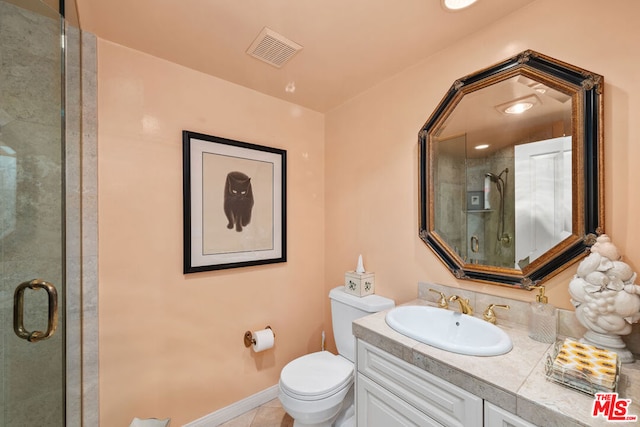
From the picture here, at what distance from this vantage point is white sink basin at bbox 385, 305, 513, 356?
1014 mm

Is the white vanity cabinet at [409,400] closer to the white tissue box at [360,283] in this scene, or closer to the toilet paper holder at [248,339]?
the white tissue box at [360,283]

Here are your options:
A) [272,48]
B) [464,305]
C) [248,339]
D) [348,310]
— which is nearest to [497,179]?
[464,305]

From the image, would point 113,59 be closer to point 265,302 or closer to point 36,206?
point 36,206

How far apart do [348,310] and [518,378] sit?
41.7 inches

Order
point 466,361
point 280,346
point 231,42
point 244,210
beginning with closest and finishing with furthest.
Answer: point 466,361, point 231,42, point 244,210, point 280,346

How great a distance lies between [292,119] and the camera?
217 centimetres

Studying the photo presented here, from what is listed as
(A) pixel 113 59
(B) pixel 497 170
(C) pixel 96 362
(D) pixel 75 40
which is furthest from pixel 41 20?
(B) pixel 497 170

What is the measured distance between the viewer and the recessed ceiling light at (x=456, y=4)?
1.18 metres

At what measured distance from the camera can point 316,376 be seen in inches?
62.3

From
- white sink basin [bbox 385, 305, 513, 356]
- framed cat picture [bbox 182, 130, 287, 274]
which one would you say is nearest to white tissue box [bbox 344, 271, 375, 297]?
white sink basin [bbox 385, 305, 513, 356]

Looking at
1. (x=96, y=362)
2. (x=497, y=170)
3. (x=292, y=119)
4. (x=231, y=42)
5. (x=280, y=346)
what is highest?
(x=231, y=42)

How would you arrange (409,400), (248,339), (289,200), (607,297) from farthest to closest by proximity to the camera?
(289,200), (248,339), (409,400), (607,297)

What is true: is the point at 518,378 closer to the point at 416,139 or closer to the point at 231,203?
the point at 416,139

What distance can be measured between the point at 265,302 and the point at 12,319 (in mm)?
1269
